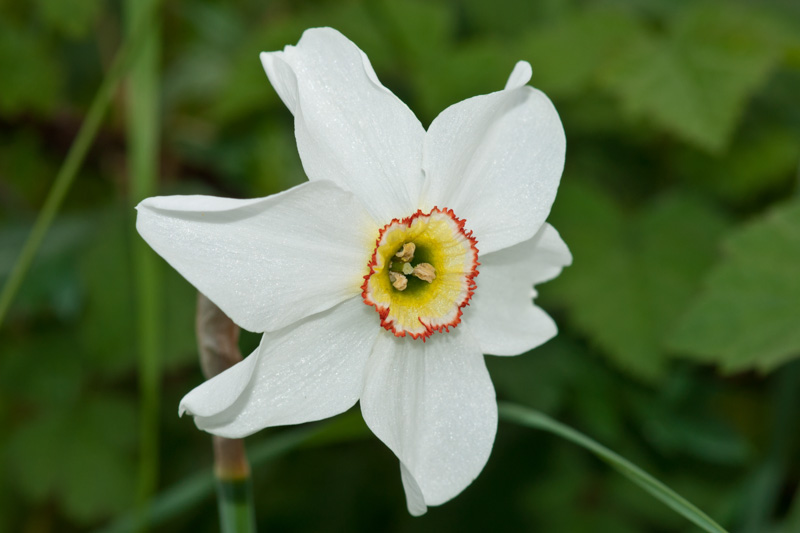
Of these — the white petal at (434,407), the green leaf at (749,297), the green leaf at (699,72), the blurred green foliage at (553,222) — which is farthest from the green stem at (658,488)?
the green leaf at (699,72)

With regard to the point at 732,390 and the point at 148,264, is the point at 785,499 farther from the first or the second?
the point at 148,264

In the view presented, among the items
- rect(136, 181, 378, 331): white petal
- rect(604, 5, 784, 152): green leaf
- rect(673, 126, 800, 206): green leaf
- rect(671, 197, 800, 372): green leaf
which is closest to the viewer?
rect(136, 181, 378, 331): white petal

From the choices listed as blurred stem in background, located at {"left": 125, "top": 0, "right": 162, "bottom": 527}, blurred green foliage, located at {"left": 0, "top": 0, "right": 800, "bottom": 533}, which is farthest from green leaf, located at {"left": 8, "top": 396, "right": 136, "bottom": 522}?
blurred stem in background, located at {"left": 125, "top": 0, "right": 162, "bottom": 527}

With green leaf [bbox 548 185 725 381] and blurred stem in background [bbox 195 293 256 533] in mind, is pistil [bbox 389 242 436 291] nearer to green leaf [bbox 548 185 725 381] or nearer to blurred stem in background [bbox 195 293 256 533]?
blurred stem in background [bbox 195 293 256 533]

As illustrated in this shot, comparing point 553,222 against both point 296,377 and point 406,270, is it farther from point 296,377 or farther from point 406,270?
point 296,377

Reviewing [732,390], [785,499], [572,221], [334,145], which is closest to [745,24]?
[572,221]

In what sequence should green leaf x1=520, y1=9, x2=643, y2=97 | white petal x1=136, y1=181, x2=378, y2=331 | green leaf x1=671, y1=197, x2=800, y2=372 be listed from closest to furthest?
white petal x1=136, y1=181, x2=378, y2=331 < green leaf x1=671, y1=197, x2=800, y2=372 < green leaf x1=520, y1=9, x2=643, y2=97
